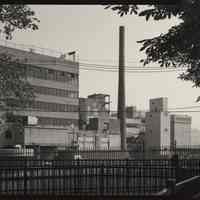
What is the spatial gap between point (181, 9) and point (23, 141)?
221 ft

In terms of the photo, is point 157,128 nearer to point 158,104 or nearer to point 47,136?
point 158,104

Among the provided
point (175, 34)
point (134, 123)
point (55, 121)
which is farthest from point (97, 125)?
point (175, 34)

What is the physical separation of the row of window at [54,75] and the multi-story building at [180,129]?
37.6 metres

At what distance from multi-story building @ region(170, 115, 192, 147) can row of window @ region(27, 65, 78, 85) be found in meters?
37.6

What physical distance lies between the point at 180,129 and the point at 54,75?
1886 inches

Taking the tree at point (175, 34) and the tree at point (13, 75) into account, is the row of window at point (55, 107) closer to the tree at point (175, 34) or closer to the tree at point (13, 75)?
the tree at point (13, 75)

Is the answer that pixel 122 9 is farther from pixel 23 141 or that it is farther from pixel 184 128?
pixel 184 128

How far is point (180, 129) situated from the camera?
12725cm

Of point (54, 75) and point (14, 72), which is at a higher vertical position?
point (54, 75)

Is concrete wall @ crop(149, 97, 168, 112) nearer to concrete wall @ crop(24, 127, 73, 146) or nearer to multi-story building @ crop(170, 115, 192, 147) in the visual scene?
multi-story building @ crop(170, 115, 192, 147)

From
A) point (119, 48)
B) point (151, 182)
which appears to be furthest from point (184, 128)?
point (151, 182)

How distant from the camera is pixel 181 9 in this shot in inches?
278

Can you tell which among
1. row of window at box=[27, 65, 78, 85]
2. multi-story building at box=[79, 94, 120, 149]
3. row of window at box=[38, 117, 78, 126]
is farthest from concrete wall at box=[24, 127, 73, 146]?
row of window at box=[27, 65, 78, 85]

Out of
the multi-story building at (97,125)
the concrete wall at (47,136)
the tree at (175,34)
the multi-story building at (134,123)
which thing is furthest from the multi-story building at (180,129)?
the tree at (175,34)
